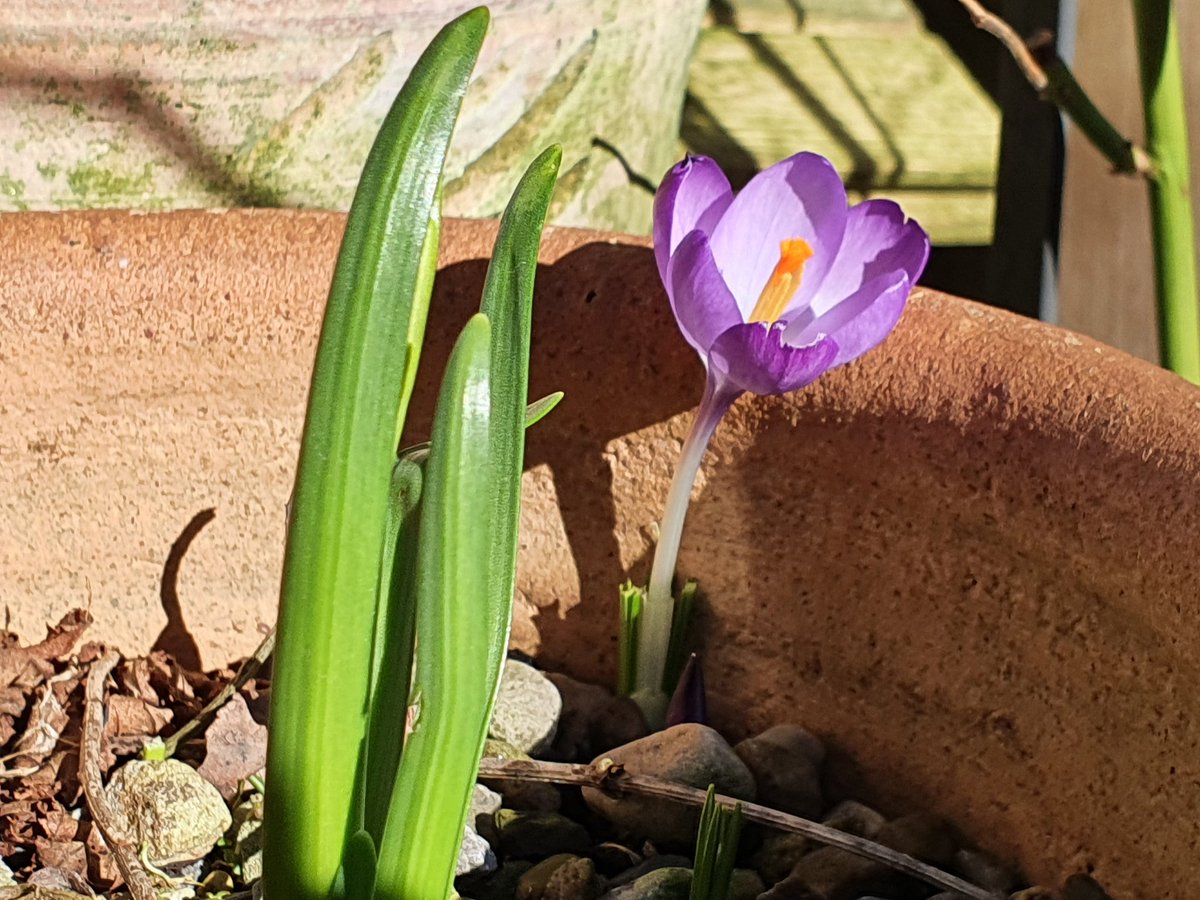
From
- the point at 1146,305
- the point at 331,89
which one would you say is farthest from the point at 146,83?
the point at 1146,305

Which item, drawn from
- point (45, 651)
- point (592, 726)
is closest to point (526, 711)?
point (592, 726)

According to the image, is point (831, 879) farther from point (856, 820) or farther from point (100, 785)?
point (100, 785)

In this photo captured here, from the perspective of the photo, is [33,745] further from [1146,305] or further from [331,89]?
[1146,305]

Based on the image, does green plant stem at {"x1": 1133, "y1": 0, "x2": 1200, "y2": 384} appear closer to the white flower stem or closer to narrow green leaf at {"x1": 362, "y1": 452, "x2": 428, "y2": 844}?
the white flower stem

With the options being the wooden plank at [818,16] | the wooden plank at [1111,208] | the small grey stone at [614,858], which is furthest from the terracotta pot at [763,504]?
the wooden plank at [818,16]

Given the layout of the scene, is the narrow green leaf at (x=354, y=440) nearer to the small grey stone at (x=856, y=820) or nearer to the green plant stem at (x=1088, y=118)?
the small grey stone at (x=856, y=820)

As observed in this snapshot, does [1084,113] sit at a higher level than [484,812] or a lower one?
higher

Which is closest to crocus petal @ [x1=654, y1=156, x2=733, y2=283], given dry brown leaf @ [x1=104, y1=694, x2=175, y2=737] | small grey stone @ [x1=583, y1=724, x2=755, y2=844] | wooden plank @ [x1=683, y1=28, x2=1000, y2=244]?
small grey stone @ [x1=583, y1=724, x2=755, y2=844]
